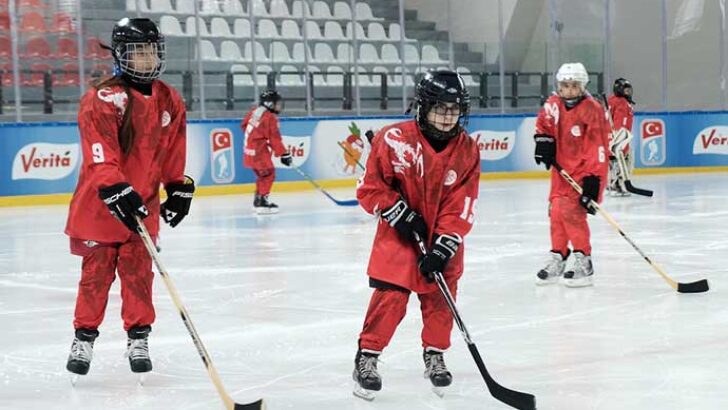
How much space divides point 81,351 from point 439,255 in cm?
134

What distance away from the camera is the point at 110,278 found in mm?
3990

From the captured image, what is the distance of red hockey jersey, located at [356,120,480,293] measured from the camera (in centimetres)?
363

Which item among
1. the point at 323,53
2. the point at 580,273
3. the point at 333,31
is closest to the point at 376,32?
the point at 333,31

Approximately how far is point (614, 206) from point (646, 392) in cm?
793

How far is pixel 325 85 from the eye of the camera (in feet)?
51.1

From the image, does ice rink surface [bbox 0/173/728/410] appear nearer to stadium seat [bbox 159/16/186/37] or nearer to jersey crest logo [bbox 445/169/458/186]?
jersey crest logo [bbox 445/169/458/186]

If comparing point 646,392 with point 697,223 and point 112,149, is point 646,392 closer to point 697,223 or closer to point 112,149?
point 112,149

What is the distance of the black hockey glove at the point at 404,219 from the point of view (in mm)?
3570

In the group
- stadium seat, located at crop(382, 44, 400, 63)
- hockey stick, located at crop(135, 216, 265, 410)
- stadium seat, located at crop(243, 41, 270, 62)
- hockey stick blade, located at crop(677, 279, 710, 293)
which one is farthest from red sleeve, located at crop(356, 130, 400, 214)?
stadium seat, located at crop(382, 44, 400, 63)

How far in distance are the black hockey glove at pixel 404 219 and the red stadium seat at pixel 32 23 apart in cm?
1011

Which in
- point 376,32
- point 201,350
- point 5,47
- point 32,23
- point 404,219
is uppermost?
point 376,32

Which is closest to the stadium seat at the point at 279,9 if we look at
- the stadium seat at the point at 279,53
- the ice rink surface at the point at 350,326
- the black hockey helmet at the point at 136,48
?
the stadium seat at the point at 279,53

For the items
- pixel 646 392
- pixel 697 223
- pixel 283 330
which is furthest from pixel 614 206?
pixel 646 392

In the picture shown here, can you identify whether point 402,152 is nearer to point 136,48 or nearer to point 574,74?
point 136,48
